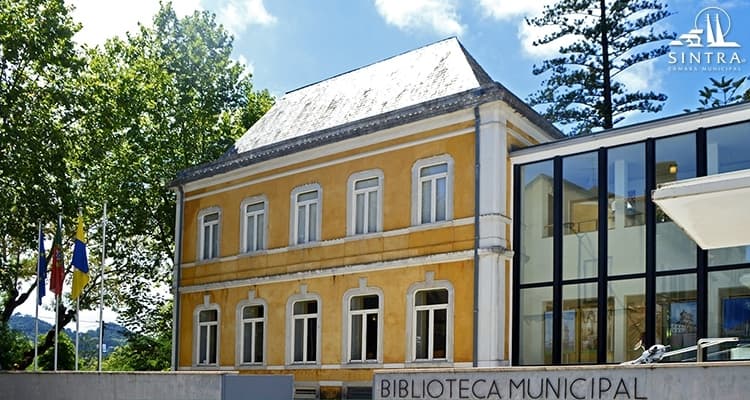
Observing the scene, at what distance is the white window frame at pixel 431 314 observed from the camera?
21031mm

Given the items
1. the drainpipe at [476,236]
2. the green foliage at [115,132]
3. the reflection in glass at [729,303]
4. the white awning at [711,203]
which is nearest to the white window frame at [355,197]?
the drainpipe at [476,236]

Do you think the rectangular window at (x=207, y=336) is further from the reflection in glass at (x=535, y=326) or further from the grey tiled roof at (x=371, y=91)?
the reflection in glass at (x=535, y=326)

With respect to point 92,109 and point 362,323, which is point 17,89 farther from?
point 362,323

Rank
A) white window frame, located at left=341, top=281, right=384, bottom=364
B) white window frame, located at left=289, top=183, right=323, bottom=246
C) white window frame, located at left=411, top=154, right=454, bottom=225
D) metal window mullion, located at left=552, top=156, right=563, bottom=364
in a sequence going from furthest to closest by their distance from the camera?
1. white window frame, located at left=289, top=183, right=323, bottom=246
2. white window frame, located at left=341, top=281, right=384, bottom=364
3. white window frame, located at left=411, top=154, right=454, bottom=225
4. metal window mullion, located at left=552, top=156, right=563, bottom=364

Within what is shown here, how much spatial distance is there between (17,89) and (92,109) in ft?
9.04

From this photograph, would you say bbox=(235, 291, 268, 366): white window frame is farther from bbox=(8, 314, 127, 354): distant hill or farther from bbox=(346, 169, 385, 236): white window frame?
bbox=(8, 314, 127, 354): distant hill

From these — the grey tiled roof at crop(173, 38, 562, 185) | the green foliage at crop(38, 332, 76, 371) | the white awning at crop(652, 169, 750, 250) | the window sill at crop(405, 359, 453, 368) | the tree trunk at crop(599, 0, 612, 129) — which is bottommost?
the green foliage at crop(38, 332, 76, 371)

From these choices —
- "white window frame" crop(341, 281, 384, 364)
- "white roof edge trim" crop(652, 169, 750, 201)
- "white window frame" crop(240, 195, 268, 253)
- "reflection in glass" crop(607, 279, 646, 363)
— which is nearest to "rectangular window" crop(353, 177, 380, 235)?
"white window frame" crop(341, 281, 384, 364)

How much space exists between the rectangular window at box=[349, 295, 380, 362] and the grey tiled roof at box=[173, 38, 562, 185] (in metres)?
4.26

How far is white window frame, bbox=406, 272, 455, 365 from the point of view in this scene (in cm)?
2103

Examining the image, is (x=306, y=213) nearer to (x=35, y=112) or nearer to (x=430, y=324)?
(x=430, y=324)

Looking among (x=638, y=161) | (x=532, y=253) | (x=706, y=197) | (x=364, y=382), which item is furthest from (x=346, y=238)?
(x=706, y=197)

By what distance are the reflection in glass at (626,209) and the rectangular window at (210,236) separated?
13.0m

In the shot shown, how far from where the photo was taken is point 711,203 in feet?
26.6
